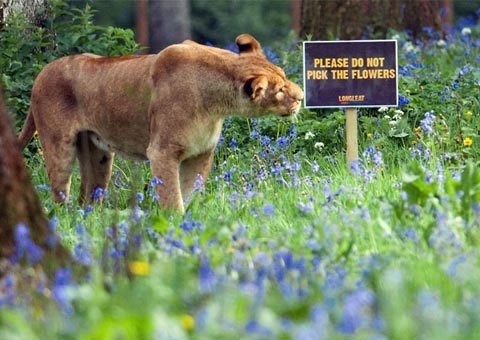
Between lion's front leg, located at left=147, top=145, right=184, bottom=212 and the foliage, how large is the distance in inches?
91.8

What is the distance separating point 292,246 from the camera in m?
4.81

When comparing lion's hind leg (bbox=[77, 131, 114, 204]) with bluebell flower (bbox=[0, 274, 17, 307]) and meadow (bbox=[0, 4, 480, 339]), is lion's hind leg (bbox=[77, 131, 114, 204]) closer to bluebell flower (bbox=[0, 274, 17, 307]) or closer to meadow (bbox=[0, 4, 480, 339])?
meadow (bbox=[0, 4, 480, 339])

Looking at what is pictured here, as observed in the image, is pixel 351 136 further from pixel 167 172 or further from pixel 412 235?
pixel 412 235

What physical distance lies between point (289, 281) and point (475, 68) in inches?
235

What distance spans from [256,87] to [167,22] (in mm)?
13277

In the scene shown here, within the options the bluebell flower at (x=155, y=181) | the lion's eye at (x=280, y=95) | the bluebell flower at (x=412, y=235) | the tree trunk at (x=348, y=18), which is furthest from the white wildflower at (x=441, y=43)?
the bluebell flower at (x=412, y=235)

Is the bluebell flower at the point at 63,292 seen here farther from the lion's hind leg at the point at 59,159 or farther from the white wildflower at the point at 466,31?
the white wildflower at the point at 466,31

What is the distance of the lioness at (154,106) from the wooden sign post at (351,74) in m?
0.61

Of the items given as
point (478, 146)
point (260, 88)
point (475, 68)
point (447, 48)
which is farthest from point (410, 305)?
point (447, 48)

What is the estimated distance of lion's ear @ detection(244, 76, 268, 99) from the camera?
6.84 metres

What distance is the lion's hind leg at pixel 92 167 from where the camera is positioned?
7848 mm

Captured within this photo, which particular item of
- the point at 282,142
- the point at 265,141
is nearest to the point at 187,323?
the point at 282,142

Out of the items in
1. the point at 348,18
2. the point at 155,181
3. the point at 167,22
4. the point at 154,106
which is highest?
the point at 167,22

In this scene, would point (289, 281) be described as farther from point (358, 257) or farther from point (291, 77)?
point (291, 77)
